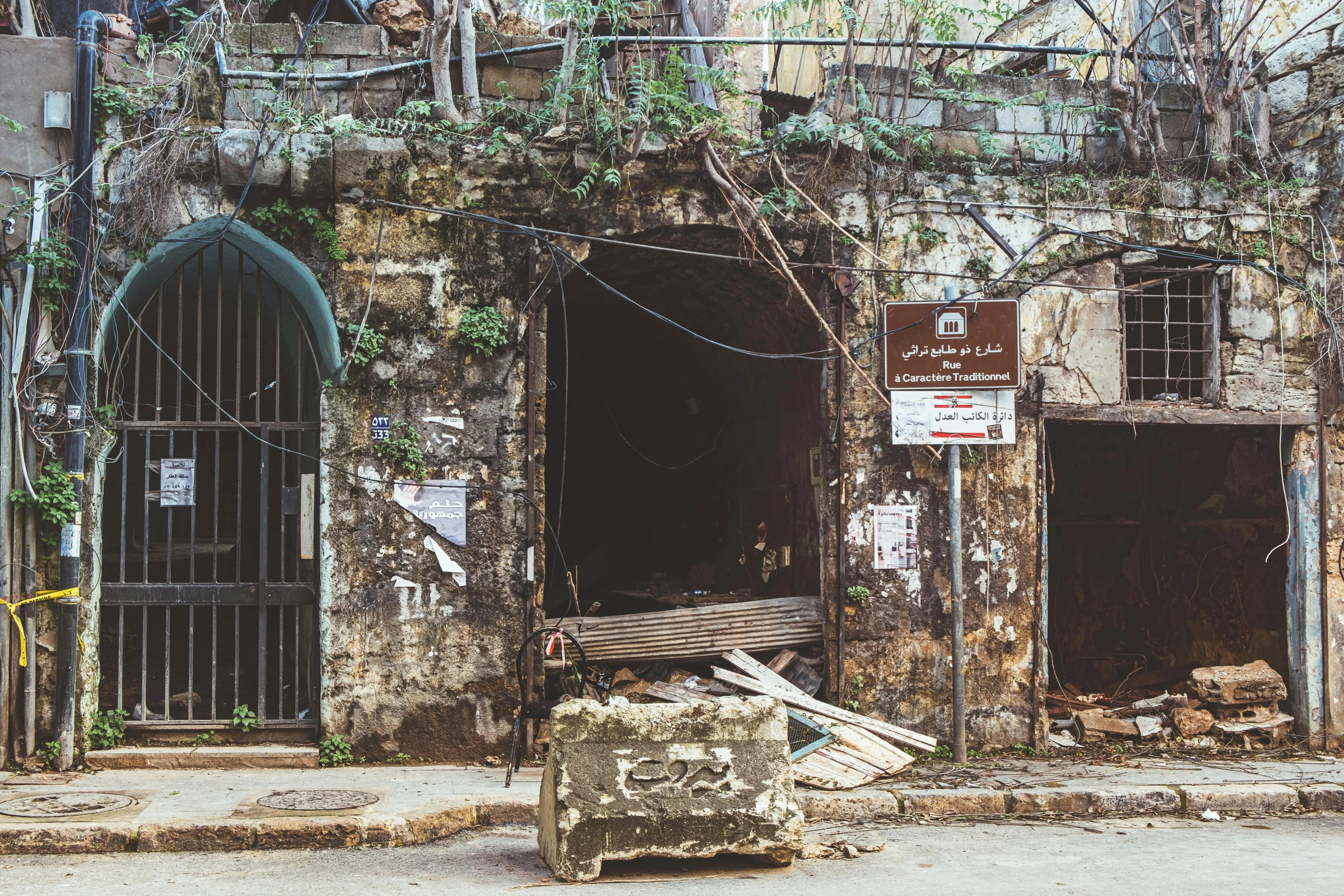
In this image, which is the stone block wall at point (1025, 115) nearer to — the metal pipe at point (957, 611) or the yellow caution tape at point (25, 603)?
the metal pipe at point (957, 611)

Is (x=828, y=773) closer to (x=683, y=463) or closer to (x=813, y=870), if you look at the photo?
Result: (x=813, y=870)

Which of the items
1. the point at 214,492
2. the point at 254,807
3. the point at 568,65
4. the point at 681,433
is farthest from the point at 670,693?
the point at 681,433

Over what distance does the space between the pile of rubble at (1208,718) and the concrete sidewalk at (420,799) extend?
0.53 m

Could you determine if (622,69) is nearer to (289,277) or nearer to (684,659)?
(289,277)

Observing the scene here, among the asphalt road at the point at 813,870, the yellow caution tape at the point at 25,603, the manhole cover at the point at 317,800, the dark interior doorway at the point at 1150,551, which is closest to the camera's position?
the asphalt road at the point at 813,870

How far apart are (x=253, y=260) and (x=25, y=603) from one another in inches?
116

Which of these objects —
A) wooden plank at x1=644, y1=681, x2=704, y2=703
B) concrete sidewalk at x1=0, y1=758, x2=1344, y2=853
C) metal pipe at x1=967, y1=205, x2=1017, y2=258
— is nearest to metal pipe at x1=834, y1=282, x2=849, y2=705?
concrete sidewalk at x1=0, y1=758, x2=1344, y2=853

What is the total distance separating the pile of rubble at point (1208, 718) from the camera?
8992 millimetres

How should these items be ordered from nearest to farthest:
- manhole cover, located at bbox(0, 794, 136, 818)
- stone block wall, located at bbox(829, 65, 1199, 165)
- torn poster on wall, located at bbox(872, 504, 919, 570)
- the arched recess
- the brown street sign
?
manhole cover, located at bbox(0, 794, 136, 818) → the arched recess → the brown street sign → torn poster on wall, located at bbox(872, 504, 919, 570) → stone block wall, located at bbox(829, 65, 1199, 165)

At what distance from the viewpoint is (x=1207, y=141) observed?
30.5 feet

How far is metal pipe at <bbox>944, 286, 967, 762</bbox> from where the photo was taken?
820 centimetres

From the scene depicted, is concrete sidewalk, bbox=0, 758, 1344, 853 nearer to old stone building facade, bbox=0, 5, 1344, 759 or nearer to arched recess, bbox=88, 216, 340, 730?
old stone building facade, bbox=0, 5, 1344, 759

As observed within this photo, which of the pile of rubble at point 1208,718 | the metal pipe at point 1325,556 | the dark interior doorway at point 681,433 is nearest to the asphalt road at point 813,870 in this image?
the pile of rubble at point 1208,718

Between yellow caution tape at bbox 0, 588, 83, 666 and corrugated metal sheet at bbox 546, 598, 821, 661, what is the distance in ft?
11.7
